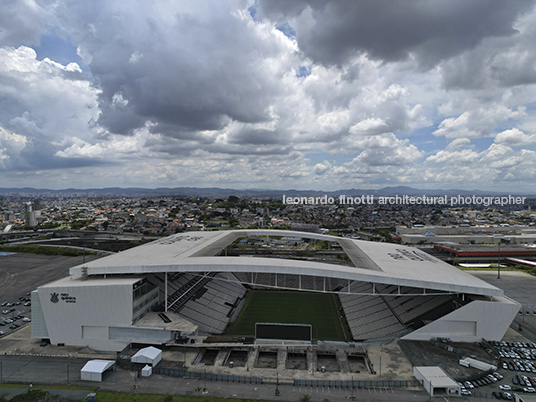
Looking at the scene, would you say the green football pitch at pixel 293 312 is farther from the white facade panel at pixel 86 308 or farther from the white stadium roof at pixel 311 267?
the white facade panel at pixel 86 308

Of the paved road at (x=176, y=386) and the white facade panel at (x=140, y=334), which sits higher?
the white facade panel at (x=140, y=334)

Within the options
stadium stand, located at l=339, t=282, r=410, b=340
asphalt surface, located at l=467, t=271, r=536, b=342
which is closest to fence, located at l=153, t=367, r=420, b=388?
stadium stand, located at l=339, t=282, r=410, b=340

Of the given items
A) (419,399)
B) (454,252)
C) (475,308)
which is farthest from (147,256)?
(454,252)

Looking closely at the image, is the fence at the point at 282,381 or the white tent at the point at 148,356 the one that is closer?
the fence at the point at 282,381

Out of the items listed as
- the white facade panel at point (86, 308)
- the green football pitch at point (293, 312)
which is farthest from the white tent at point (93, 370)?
the green football pitch at point (293, 312)

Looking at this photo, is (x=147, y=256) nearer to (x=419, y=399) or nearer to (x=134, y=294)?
(x=134, y=294)

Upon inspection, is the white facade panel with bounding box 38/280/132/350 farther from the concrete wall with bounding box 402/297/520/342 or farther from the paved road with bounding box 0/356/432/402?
the concrete wall with bounding box 402/297/520/342
